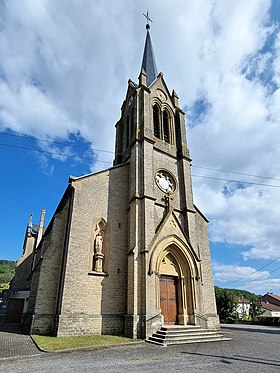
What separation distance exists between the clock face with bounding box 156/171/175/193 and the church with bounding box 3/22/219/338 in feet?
0.27

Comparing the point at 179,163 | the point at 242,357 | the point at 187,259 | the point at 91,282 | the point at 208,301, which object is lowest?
the point at 242,357

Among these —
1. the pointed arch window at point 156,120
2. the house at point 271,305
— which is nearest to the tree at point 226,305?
the house at point 271,305

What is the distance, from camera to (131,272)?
46.2ft

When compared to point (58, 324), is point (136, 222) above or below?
above

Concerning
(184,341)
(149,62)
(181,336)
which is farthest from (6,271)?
(184,341)

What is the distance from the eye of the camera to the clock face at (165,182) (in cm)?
1817

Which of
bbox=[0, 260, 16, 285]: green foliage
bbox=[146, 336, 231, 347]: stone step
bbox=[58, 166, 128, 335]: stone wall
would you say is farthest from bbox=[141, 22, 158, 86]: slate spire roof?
bbox=[0, 260, 16, 285]: green foliage

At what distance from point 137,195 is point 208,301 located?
954 cm

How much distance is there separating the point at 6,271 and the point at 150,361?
9791 cm

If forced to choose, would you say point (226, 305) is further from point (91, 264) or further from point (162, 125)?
point (91, 264)

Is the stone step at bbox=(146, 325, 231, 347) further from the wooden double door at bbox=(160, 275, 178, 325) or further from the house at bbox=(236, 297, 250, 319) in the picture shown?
the house at bbox=(236, 297, 250, 319)

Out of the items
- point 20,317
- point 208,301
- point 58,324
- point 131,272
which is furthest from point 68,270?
point 20,317

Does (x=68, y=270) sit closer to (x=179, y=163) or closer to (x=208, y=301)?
(x=208, y=301)

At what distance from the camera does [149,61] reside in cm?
2689
